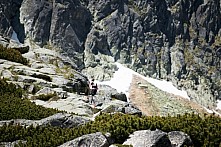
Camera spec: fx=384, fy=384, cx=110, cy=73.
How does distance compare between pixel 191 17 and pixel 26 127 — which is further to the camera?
pixel 191 17

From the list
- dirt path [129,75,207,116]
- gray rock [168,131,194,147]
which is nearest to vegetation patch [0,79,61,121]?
gray rock [168,131,194,147]

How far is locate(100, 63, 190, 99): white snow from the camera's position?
123 meters

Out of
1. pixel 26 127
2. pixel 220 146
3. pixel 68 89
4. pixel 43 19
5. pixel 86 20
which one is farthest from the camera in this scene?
pixel 86 20

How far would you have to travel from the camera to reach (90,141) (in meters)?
15.4

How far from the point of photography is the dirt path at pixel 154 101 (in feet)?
336

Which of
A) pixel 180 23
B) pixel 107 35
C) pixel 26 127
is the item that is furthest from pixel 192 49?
pixel 26 127

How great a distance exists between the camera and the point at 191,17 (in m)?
153

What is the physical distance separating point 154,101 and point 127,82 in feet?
60.3

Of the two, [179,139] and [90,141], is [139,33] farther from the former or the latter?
[90,141]

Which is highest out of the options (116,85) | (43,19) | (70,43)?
(43,19)

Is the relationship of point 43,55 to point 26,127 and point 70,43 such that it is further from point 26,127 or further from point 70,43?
point 70,43

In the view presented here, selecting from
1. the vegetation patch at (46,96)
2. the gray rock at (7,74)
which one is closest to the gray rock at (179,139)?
the vegetation patch at (46,96)

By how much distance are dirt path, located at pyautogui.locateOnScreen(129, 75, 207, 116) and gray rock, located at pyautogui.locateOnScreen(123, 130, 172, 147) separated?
81.0 m

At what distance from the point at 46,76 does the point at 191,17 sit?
12575 cm
